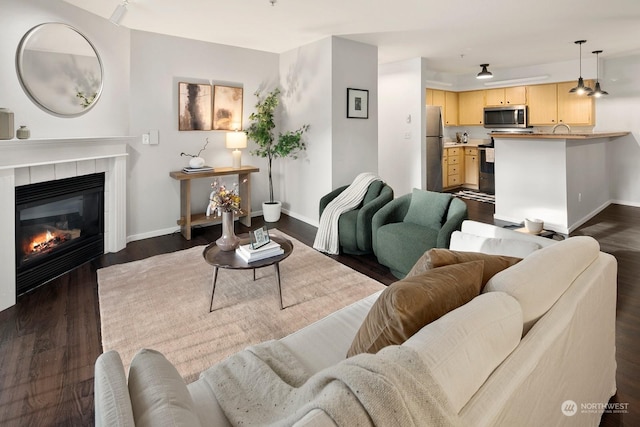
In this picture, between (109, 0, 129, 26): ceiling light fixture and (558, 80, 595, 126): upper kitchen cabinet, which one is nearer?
(109, 0, 129, 26): ceiling light fixture

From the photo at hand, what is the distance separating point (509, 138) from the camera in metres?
5.12

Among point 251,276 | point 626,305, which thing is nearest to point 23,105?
point 251,276

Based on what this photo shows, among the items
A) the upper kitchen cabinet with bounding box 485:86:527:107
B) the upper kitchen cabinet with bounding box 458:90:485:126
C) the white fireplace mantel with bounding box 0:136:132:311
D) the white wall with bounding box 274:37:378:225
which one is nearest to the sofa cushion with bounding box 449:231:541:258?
the white wall with bounding box 274:37:378:225

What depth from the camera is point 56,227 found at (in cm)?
352

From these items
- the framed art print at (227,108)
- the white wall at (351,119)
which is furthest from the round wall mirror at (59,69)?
the white wall at (351,119)

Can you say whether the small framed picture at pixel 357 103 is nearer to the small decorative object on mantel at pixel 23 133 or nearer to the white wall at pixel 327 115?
the white wall at pixel 327 115

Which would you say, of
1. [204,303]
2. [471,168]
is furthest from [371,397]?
[471,168]

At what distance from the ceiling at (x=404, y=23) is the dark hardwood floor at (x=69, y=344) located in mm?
2515

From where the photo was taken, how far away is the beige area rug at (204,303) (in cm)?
231

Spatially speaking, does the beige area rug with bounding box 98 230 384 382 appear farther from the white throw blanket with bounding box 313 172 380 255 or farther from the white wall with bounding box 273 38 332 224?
the white wall with bounding box 273 38 332 224

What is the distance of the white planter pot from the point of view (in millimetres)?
5371

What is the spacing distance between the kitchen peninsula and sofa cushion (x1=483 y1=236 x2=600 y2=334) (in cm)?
368

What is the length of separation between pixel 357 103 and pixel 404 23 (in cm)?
117

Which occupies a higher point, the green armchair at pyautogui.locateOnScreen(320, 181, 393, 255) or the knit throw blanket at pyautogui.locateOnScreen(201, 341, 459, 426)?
the green armchair at pyautogui.locateOnScreen(320, 181, 393, 255)
